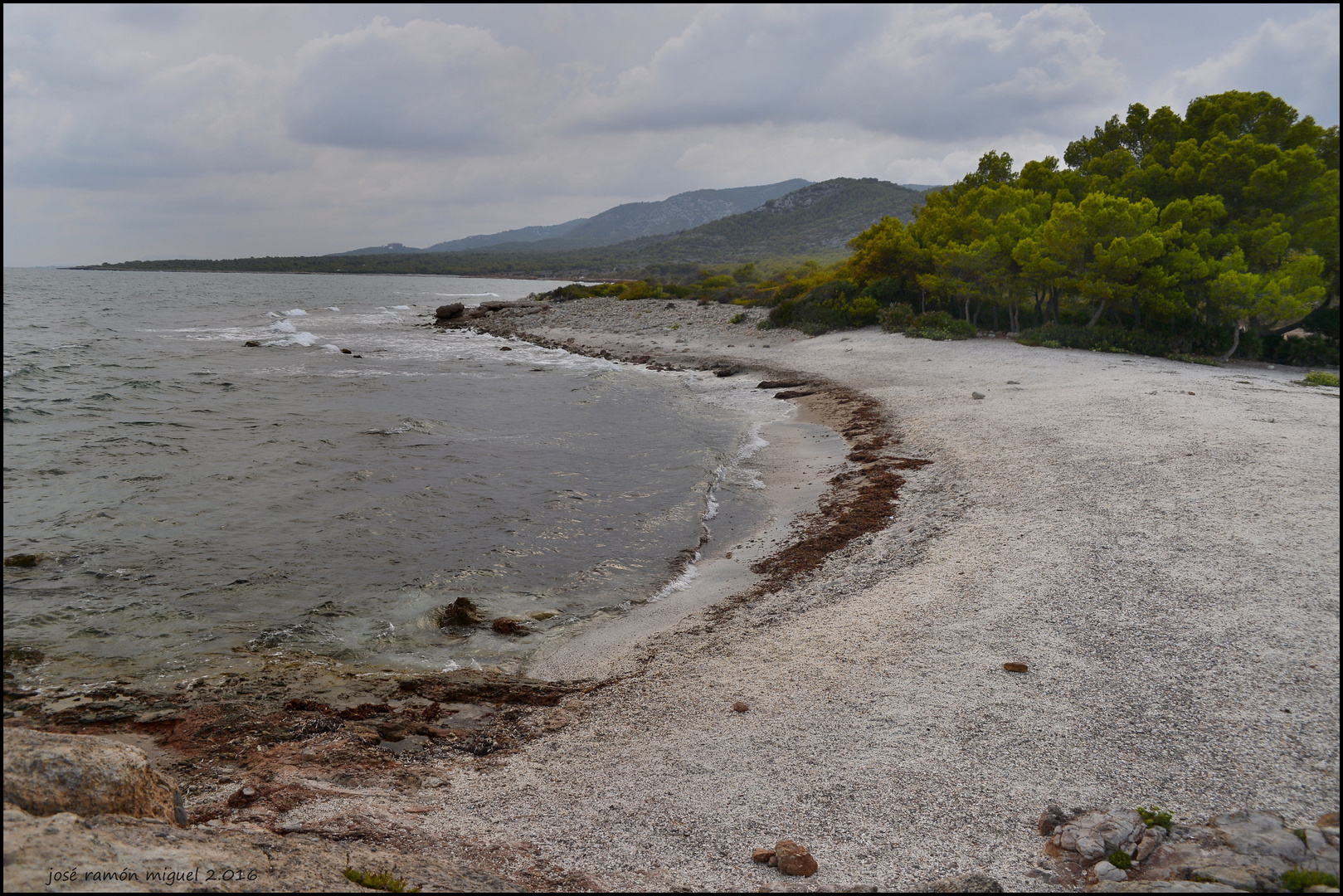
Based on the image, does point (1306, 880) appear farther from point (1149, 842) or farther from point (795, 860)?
point (795, 860)

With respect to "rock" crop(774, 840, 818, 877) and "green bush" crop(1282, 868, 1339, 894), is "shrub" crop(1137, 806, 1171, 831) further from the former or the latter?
"rock" crop(774, 840, 818, 877)

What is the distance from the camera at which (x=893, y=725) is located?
5.86 meters

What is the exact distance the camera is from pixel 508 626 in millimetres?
8984

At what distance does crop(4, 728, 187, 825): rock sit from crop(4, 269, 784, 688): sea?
354 cm

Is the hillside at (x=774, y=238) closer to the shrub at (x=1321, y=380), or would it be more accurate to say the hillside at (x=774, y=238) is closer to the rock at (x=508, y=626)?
the shrub at (x=1321, y=380)

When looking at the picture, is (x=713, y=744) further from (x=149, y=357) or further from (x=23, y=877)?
(x=149, y=357)

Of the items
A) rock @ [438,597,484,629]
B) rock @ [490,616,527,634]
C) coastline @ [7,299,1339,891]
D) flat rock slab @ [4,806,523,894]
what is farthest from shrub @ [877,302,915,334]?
flat rock slab @ [4,806,523,894]

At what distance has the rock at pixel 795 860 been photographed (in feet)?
14.5

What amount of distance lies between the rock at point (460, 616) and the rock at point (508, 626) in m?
0.28

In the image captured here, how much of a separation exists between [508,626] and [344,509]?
5.73m

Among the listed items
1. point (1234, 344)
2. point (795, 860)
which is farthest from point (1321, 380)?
point (795, 860)

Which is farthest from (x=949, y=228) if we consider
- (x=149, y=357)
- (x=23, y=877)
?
(x=149, y=357)

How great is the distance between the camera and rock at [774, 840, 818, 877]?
14.5 ft

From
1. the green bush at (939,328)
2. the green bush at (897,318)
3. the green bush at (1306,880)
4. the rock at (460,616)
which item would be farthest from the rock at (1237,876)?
the green bush at (897,318)
